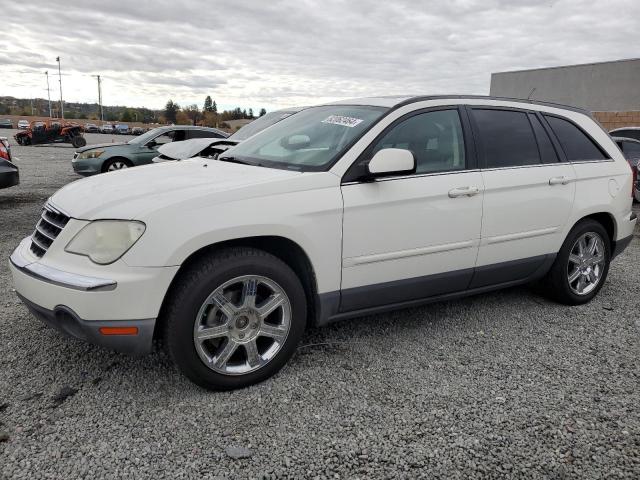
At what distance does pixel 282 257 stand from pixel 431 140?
1.35 m

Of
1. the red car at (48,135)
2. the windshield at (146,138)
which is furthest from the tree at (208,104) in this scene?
the windshield at (146,138)

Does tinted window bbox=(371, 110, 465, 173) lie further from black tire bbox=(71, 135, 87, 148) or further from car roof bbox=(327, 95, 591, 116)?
black tire bbox=(71, 135, 87, 148)

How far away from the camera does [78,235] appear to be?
2836 mm

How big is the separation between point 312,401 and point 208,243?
41.0 inches

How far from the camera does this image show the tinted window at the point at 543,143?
167 inches

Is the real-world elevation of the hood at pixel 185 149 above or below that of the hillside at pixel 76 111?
below

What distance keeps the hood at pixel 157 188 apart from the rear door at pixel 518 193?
1.54 meters

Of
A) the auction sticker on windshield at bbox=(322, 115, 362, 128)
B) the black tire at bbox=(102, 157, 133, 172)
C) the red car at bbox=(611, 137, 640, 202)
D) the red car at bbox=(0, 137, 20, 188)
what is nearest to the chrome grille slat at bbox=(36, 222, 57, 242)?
the auction sticker on windshield at bbox=(322, 115, 362, 128)

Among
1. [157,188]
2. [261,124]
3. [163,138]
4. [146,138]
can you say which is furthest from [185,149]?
[157,188]

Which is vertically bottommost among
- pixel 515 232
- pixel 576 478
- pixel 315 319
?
pixel 576 478

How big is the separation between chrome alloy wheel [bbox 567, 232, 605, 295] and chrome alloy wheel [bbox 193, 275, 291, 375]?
2712 mm

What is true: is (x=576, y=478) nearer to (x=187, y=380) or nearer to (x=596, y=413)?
(x=596, y=413)

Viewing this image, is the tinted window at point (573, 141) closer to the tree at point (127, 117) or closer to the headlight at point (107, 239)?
the headlight at point (107, 239)

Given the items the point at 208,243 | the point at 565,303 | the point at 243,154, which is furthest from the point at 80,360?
the point at 565,303
